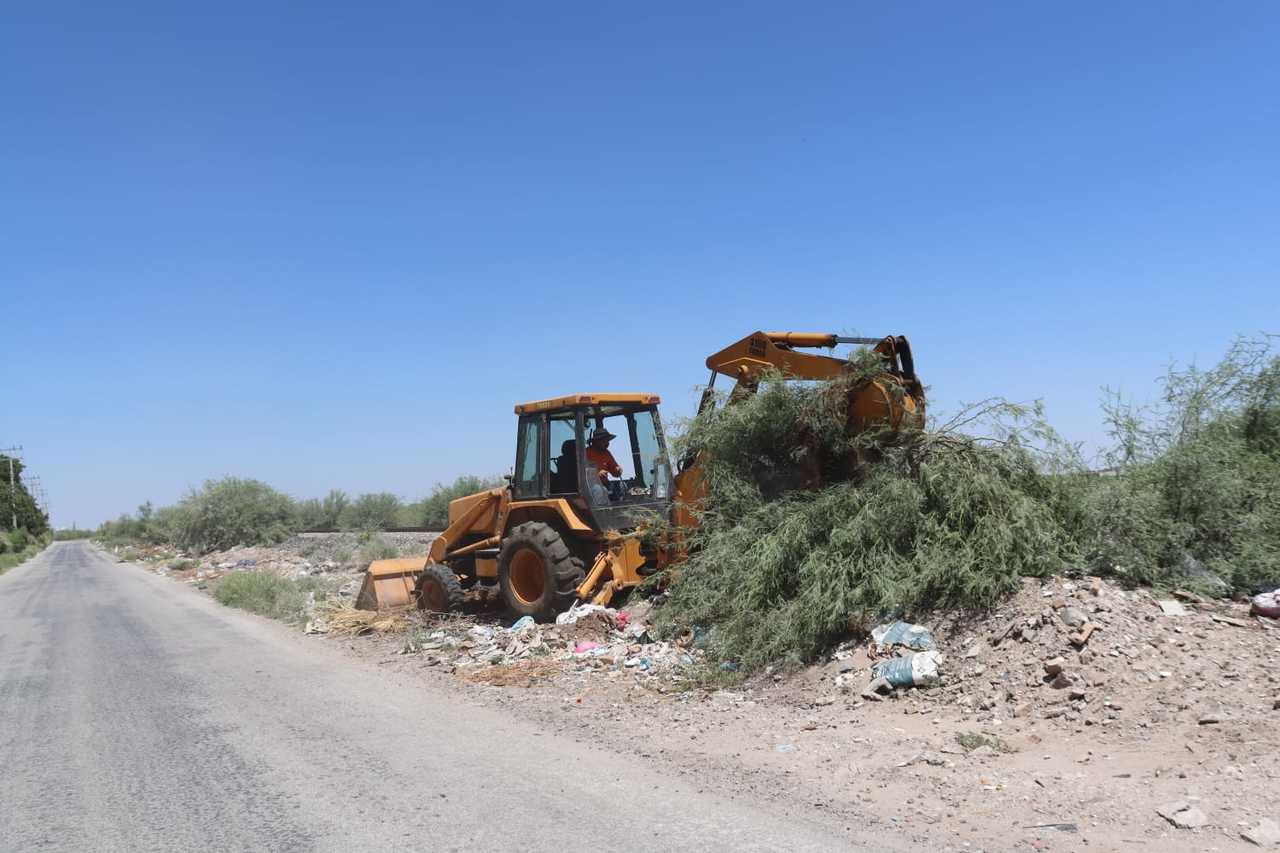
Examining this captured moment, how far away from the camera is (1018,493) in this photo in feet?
24.2

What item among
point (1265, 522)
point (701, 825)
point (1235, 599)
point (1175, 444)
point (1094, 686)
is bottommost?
point (701, 825)

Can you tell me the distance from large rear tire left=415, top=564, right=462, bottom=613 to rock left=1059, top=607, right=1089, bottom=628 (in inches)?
306

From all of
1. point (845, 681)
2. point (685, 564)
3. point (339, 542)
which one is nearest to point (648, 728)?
point (845, 681)

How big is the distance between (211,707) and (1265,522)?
850 centimetres

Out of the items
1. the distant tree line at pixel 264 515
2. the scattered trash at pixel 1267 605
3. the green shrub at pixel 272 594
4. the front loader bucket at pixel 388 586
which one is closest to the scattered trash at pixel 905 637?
the scattered trash at pixel 1267 605

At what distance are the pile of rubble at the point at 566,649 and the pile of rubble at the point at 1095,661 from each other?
6.35ft

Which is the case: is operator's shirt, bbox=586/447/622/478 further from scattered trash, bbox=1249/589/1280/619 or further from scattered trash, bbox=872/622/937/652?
scattered trash, bbox=1249/589/1280/619

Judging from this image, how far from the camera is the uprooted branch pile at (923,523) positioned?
6930 mm

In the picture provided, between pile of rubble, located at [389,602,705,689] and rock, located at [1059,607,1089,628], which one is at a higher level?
rock, located at [1059,607,1089,628]

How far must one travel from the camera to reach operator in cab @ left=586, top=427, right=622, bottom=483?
35.9 feet

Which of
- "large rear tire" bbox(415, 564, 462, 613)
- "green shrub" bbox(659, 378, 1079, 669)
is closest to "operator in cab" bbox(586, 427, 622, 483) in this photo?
"green shrub" bbox(659, 378, 1079, 669)

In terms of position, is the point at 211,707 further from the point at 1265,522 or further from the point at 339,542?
the point at 339,542

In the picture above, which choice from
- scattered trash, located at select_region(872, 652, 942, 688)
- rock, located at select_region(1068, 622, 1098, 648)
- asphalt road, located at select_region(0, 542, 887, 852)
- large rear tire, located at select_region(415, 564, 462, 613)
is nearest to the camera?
asphalt road, located at select_region(0, 542, 887, 852)

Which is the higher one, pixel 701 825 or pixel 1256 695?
pixel 1256 695
